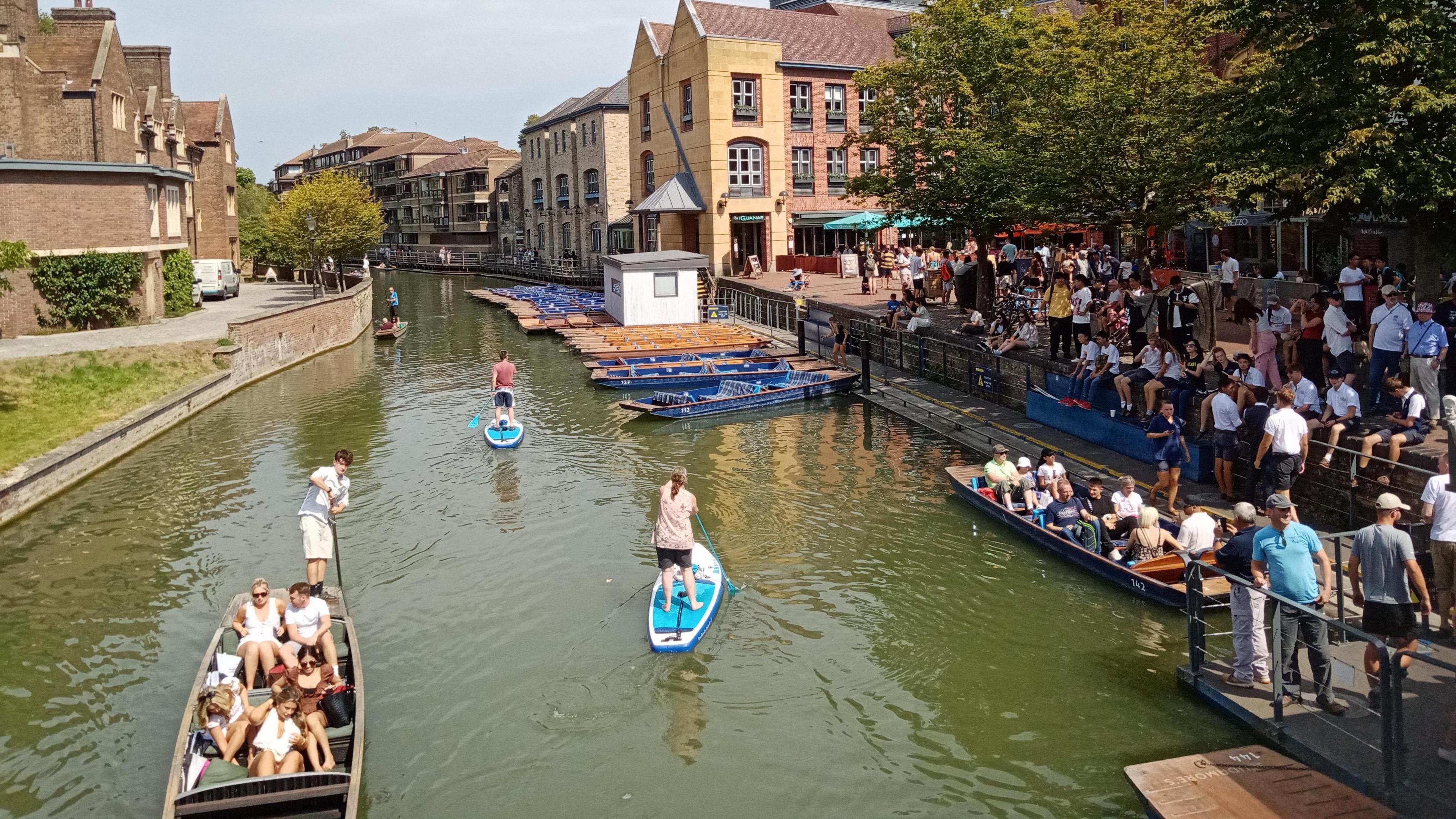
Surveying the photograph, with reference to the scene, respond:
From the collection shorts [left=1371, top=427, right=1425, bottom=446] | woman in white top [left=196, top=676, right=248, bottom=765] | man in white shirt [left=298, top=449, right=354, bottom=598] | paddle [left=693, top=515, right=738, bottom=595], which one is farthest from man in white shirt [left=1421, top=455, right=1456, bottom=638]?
man in white shirt [left=298, top=449, right=354, bottom=598]

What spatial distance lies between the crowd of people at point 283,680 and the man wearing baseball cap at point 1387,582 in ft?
32.8

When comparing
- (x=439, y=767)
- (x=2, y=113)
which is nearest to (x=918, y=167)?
(x=439, y=767)

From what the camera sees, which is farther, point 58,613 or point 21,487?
point 21,487

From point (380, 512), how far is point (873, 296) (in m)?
24.8

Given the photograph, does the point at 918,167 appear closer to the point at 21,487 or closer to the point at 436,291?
the point at 21,487

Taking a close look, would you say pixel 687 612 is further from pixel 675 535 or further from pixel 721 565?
pixel 721 565

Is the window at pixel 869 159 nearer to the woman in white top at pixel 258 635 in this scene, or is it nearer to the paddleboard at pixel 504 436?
the paddleboard at pixel 504 436

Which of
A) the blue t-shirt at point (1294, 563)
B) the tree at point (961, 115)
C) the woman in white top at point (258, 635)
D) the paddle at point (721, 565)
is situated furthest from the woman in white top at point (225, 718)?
the tree at point (961, 115)

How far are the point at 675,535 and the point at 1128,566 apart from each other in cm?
633

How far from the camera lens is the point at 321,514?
15.5m

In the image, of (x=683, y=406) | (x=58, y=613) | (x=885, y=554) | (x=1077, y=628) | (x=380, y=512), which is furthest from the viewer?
(x=683, y=406)

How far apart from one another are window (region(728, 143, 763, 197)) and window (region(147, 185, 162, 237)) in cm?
2431

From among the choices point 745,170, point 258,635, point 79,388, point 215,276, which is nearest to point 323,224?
point 215,276

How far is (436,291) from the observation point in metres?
78.4
